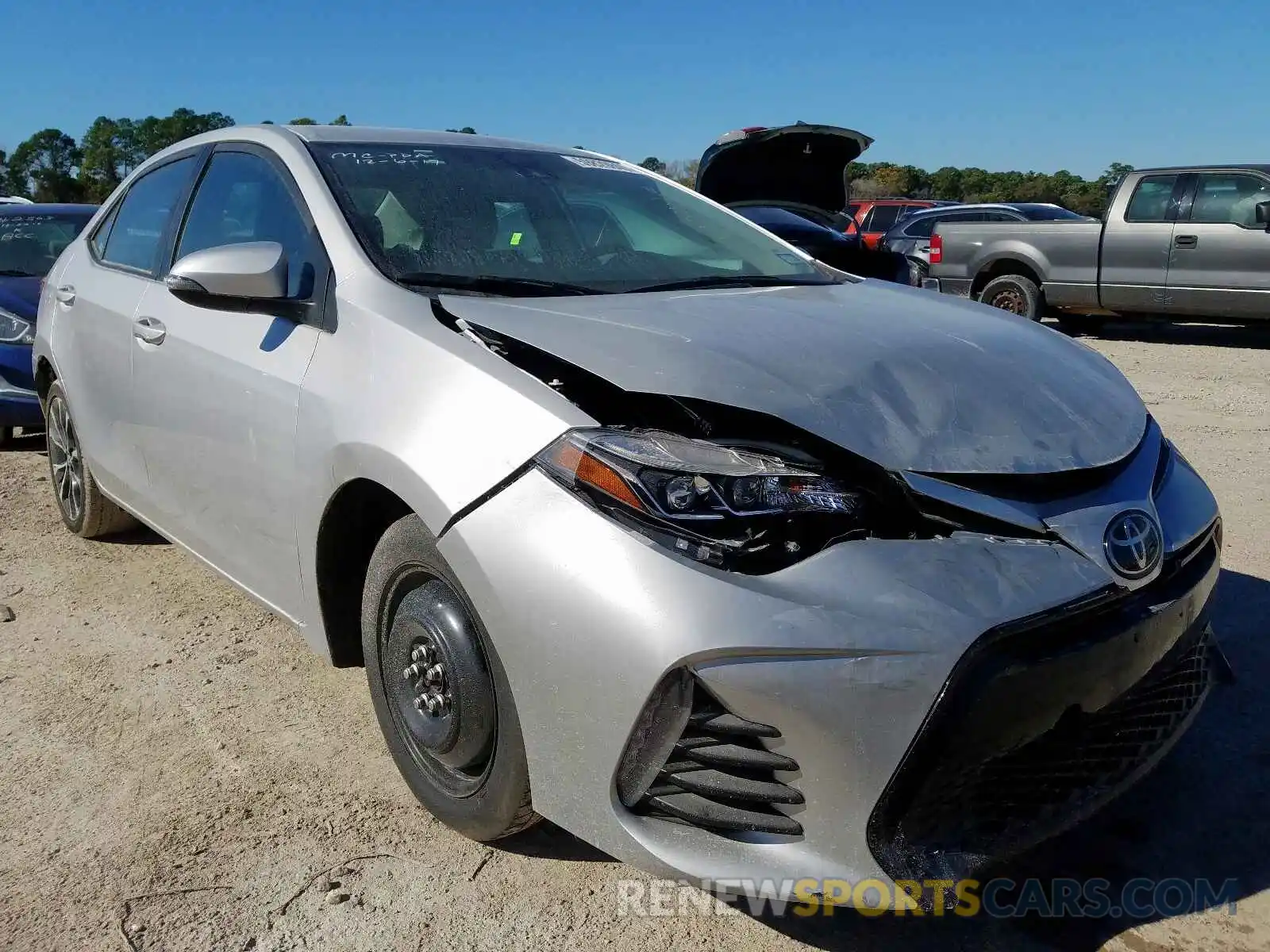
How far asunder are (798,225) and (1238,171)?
17.8 ft

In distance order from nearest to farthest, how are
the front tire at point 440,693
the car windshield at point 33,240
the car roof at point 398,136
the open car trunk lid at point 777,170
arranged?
the front tire at point 440,693 < the car roof at point 398,136 < the car windshield at point 33,240 < the open car trunk lid at point 777,170

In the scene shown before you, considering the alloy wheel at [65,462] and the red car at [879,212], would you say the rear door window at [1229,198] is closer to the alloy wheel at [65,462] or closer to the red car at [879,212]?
the red car at [879,212]

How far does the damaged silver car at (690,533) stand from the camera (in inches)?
69.6

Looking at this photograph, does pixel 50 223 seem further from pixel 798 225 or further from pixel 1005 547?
pixel 1005 547

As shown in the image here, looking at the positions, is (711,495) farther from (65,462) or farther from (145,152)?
(145,152)

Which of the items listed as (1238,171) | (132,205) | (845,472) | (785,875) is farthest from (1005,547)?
(1238,171)

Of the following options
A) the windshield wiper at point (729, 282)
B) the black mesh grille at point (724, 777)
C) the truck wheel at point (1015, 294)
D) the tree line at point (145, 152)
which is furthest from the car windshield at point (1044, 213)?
the tree line at point (145, 152)

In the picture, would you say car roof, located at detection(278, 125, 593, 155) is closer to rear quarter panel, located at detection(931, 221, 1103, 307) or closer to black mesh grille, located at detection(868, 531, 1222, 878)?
black mesh grille, located at detection(868, 531, 1222, 878)

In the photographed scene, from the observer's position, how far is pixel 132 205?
409 centimetres

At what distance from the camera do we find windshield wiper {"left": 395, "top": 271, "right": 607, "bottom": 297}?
8.38ft

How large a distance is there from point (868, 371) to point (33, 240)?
22.9 feet

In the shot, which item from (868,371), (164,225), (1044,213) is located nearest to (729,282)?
(868,371)

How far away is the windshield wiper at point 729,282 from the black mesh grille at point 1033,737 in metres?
1.36

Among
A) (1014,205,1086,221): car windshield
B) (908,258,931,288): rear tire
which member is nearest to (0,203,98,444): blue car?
(908,258,931,288): rear tire
